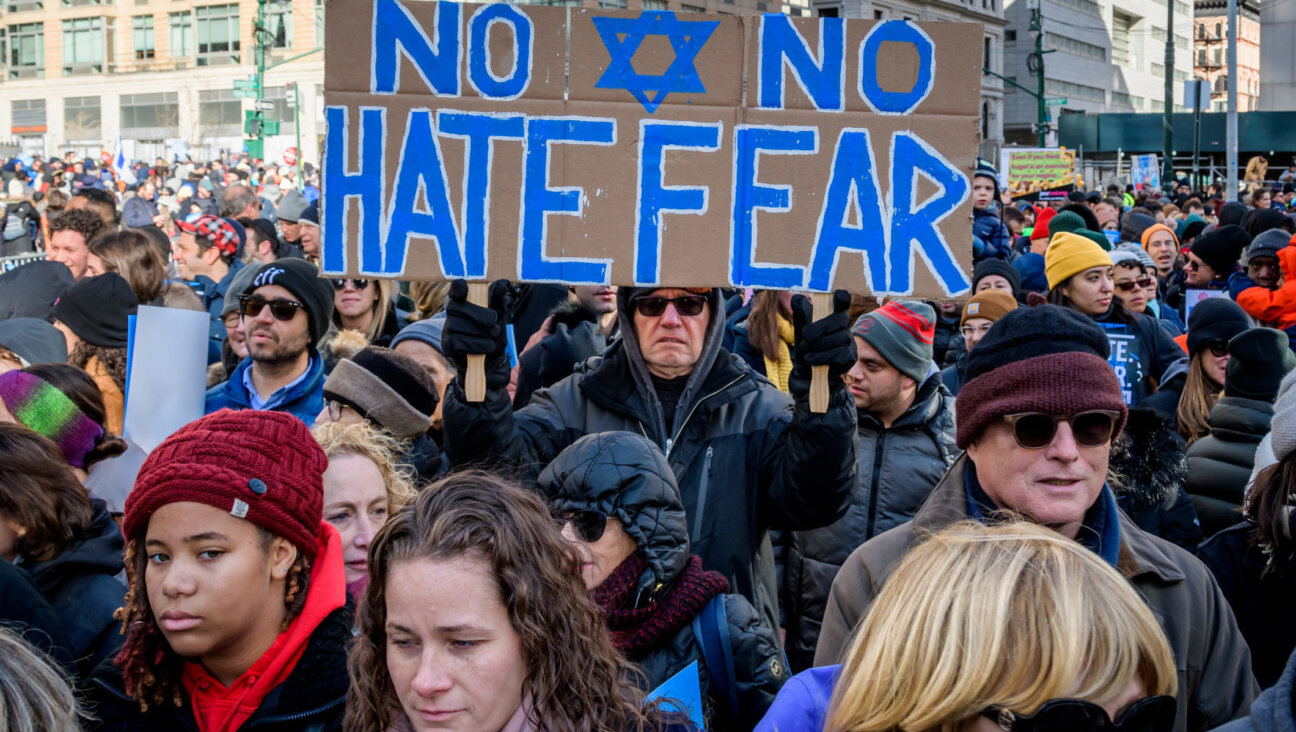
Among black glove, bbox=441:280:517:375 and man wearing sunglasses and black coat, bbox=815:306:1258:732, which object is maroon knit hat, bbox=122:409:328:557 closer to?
black glove, bbox=441:280:517:375

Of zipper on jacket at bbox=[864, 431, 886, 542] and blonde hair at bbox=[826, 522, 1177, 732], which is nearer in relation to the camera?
blonde hair at bbox=[826, 522, 1177, 732]

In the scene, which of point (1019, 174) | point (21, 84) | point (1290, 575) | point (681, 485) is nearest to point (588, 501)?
point (681, 485)

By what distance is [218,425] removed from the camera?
2707mm

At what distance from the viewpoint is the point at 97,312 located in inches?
219

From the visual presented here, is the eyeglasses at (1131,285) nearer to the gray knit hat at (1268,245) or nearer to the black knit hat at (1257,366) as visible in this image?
the gray knit hat at (1268,245)

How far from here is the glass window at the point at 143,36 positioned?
65.1m

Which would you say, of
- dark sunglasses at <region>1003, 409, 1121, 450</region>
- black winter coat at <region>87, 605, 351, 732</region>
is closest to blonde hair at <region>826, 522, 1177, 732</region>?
dark sunglasses at <region>1003, 409, 1121, 450</region>

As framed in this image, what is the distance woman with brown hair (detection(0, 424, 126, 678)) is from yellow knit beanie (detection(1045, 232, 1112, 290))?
5.00 metres

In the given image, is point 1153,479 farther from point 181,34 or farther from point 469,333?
point 181,34

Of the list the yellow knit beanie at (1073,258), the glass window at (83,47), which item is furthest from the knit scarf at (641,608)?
the glass window at (83,47)

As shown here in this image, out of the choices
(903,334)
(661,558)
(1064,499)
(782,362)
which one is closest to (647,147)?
(903,334)

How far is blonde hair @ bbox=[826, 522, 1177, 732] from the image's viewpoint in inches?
68.9

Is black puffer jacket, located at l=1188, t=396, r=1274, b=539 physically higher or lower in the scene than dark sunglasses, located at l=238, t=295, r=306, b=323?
lower

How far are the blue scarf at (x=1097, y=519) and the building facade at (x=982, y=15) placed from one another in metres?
60.8
